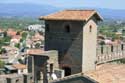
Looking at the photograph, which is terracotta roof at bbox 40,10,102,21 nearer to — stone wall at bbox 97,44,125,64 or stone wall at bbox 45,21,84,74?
stone wall at bbox 45,21,84,74

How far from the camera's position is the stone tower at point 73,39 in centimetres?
2448

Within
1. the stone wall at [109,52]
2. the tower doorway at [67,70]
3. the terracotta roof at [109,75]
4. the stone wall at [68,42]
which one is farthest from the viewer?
the stone wall at [109,52]

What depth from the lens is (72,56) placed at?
2455 cm

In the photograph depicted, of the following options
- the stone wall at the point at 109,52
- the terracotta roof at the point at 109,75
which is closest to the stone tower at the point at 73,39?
the stone wall at the point at 109,52

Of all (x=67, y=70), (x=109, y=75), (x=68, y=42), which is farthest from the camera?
(x=67, y=70)

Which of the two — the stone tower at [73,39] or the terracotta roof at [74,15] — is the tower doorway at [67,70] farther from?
the terracotta roof at [74,15]

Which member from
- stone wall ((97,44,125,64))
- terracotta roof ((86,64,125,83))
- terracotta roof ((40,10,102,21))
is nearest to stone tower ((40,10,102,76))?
terracotta roof ((40,10,102,21))

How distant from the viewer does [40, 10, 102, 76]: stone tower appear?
2448cm

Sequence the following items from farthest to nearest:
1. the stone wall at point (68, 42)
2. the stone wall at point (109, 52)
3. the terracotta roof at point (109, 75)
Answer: the stone wall at point (109, 52) → the stone wall at point (68, 42) → the terracotta roof at point (109, 75)

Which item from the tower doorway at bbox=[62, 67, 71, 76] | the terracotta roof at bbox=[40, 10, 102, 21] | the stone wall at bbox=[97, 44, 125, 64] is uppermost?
the terracotta roof at bbox=[40, 10, 102, 21]

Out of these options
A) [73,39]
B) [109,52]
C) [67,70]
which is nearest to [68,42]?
[73,39]

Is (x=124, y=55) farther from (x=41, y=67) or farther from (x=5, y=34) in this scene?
(x=5, y=34)

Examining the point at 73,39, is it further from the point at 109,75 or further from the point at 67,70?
the point at 109,75

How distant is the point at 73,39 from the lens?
2462cm
